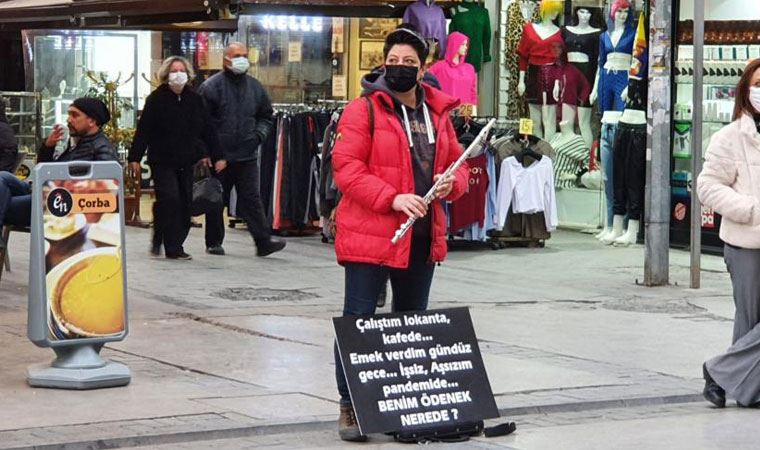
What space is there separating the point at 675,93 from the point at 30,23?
7.51 metres

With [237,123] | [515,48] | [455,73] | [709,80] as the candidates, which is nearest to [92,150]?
[237,123]

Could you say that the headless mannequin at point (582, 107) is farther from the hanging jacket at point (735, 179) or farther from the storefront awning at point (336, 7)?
the hanging jacket at point (735, 179)

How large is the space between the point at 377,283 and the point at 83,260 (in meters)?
1.97

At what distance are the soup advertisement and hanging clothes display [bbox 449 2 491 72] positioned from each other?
32.3 feet

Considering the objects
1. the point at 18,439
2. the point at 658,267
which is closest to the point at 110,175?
the point at 18,439

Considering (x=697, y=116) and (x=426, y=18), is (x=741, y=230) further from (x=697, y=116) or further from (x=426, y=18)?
(x=426, y=18)

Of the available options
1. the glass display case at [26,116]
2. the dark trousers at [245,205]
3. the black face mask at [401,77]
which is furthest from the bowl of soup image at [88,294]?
the glass display case at [26,116]

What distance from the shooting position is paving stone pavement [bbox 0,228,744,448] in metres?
8.21

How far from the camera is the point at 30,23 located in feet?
64.3

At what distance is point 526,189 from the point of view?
16516 mm

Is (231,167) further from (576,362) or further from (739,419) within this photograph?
(739,419)

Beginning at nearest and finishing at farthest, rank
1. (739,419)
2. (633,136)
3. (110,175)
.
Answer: (739,419), (110,175), (633,136)

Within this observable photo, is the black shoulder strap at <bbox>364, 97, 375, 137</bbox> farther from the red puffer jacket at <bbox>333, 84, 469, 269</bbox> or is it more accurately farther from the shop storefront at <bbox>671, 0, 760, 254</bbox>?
A: the shop storefront at <bbox>671, 0, 760, 254</bbox>

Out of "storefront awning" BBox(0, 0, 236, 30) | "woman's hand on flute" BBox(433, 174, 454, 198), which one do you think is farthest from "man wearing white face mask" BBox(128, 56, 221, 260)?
"woman's hand on flute" BBox(433, 174, 454, 198)
